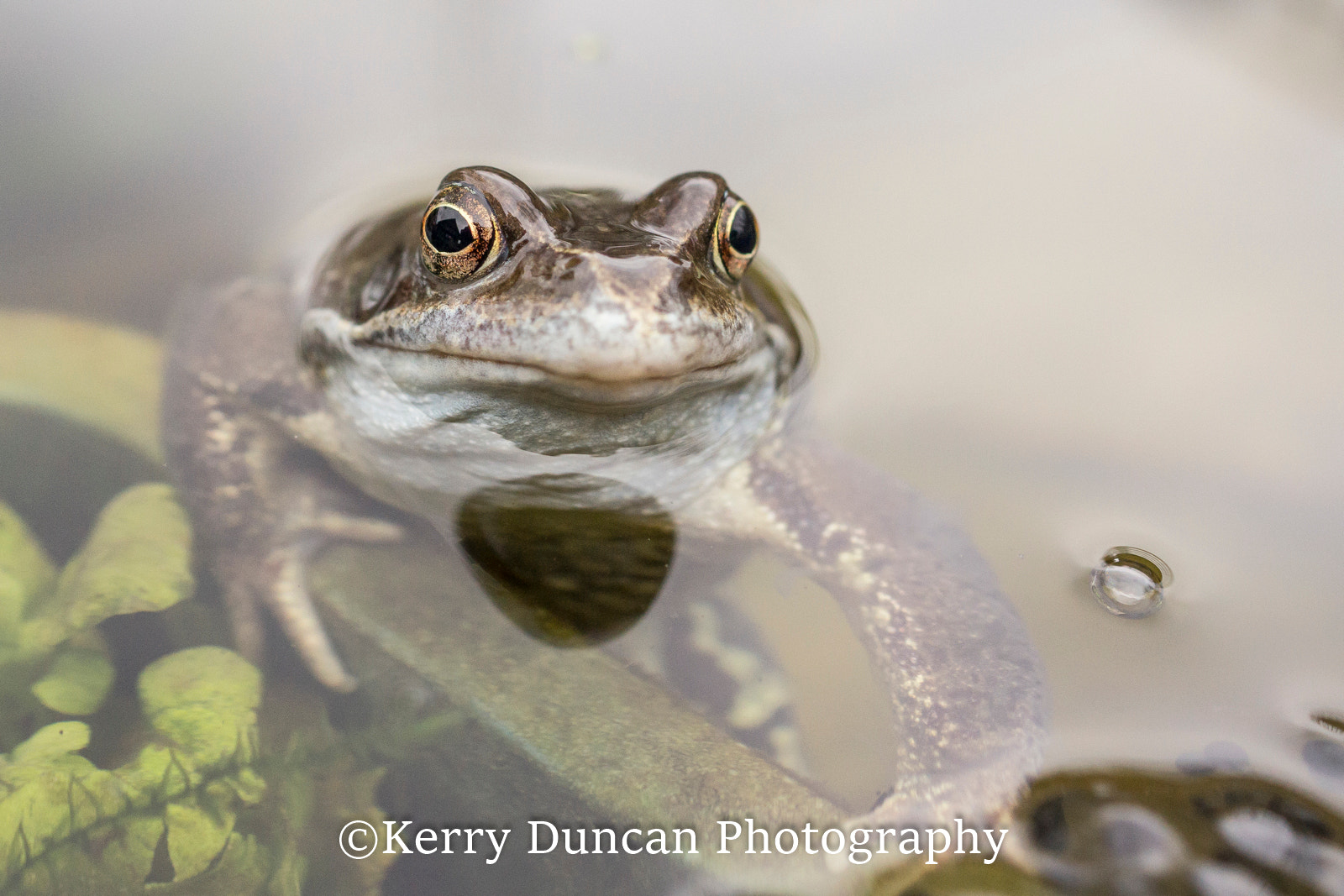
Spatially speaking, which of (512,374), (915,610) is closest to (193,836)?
(512,374)

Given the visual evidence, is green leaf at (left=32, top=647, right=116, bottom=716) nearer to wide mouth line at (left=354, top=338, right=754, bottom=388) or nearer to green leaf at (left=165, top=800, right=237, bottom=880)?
green leaf at (left=165, top=800, right=237, bottom=880)

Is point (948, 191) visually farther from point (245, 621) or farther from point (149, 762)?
point (149, 762)

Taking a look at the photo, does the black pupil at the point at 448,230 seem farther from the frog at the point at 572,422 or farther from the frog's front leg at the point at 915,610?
the frog's front leg at the point at 915,610

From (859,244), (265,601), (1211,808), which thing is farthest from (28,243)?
(1211,808)

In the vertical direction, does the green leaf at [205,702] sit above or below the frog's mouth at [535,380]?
below

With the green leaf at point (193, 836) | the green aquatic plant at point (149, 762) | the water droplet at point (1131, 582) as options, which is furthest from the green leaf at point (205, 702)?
the water droplet at point (1131, 582)

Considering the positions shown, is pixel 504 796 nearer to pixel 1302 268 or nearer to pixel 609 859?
pixel 609 859

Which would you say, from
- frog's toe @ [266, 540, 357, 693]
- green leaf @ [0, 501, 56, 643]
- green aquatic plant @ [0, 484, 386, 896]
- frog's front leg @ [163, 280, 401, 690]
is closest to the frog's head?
frog's front leg @ [163, 280, 401, 690]
